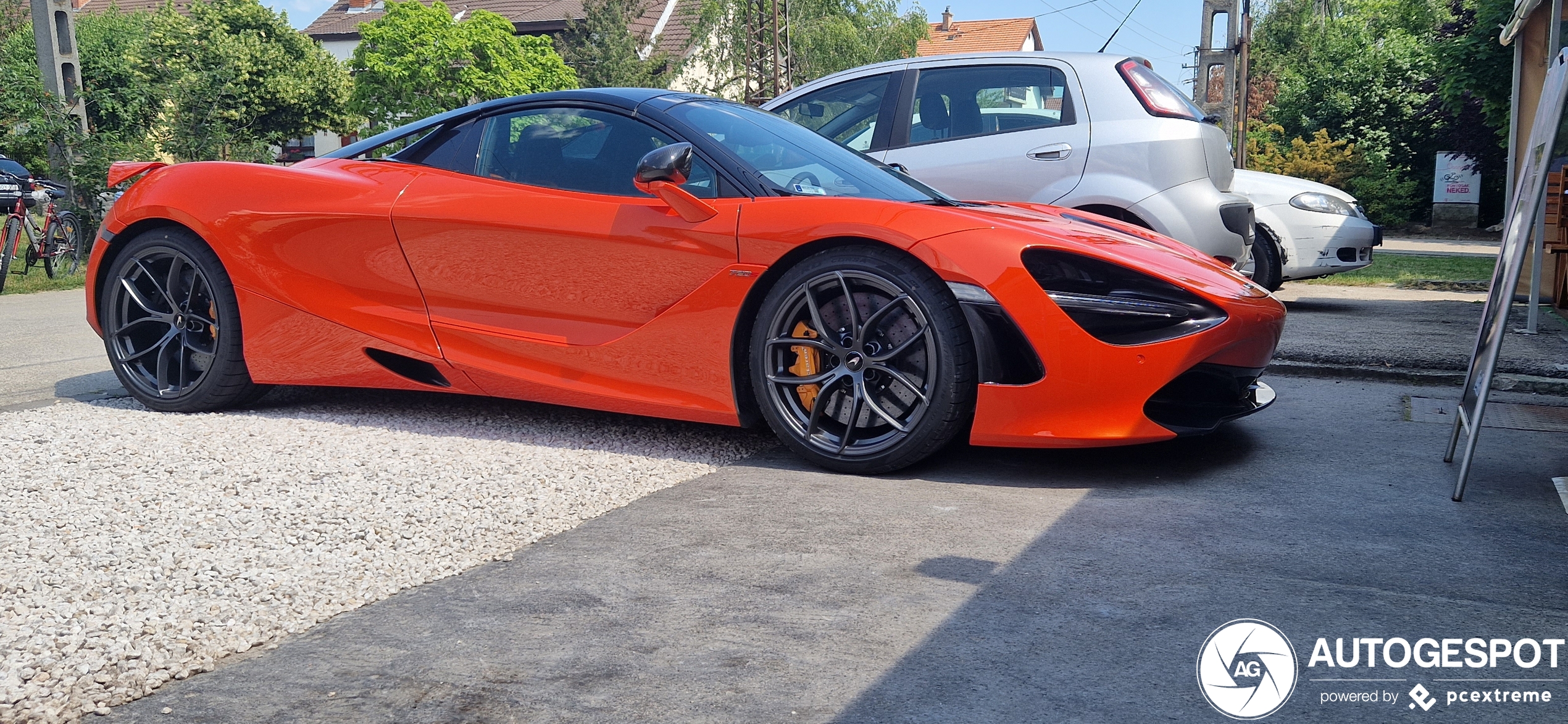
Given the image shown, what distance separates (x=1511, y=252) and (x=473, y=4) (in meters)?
48.8

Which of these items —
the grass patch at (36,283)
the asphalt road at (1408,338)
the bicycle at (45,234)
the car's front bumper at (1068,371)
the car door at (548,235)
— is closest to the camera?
the car's front bumper at (1068,371)

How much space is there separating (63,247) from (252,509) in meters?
9.60

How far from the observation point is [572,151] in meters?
4.12

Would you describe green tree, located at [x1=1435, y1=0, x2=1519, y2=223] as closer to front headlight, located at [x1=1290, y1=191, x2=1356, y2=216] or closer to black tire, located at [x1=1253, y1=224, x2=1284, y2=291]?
front headlight, located at [x1=1290, y1=191, x2=1356, y2=216]

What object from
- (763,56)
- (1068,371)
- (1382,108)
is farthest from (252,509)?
(763,56)

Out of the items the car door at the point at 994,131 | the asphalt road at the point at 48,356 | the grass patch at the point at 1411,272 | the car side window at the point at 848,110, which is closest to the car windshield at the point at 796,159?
the car door at the point at 994,131

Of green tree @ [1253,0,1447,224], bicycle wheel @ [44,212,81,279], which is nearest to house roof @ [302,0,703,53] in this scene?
green tree @ [1253,0,1447,224]

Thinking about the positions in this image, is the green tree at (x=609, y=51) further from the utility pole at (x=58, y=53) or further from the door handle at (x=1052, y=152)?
the door handle at (x=1052, y=152)

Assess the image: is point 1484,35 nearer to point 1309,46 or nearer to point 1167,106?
point 1167,106

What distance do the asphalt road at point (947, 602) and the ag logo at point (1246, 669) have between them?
0.03 meters

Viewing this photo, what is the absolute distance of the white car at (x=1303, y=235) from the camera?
8.70 meters

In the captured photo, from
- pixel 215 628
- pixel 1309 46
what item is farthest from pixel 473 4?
pixel 215 628

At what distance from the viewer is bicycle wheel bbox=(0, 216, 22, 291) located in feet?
31.5

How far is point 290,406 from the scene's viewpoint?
4676 millimetres
